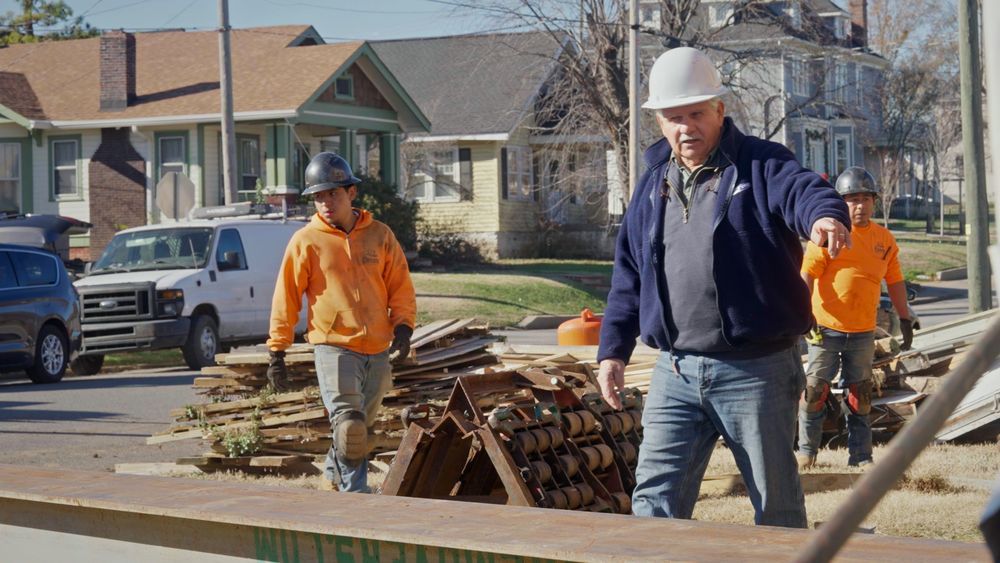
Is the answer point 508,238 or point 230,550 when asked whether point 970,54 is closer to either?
point 230,550

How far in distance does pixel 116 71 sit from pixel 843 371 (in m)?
29.1

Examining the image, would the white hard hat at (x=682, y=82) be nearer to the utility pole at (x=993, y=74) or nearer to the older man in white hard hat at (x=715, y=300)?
the older man in white hard hat at (x=715, y=300)

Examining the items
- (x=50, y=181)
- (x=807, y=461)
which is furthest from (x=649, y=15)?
(x=807, y=461)

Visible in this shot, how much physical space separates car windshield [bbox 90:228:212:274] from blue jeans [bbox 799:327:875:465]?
1269 centimetres

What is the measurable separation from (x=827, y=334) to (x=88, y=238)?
2986 centimetres

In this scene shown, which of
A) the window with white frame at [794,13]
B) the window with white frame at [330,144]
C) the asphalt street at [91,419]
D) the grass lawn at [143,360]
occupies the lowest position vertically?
the asphalt street at [91,419]

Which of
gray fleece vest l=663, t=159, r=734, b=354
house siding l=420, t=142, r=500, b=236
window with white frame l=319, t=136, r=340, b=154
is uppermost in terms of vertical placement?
window with white frame l=319, t=136, r=340, b=154

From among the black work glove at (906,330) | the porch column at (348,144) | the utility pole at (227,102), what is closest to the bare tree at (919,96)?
the porch column at (348,144)

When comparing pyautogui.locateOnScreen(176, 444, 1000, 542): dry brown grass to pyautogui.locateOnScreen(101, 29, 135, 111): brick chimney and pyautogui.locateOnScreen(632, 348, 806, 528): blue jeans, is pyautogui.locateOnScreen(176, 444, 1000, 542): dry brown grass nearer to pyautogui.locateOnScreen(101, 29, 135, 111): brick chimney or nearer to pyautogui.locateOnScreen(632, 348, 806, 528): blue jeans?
pyautogui.locateOnScreen(632, 348, 806, 528): blue jeans

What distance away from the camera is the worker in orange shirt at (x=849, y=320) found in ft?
30.0

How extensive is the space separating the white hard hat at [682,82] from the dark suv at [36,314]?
560 inches

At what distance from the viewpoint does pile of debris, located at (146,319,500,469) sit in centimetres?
980

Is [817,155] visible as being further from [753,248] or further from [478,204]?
[753,248]

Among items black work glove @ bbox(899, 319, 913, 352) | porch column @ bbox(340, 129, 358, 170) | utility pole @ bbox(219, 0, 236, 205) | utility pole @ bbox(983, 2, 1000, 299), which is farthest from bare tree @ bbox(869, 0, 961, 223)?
utility pole @ bbox(983, 2, 1000, 299)
